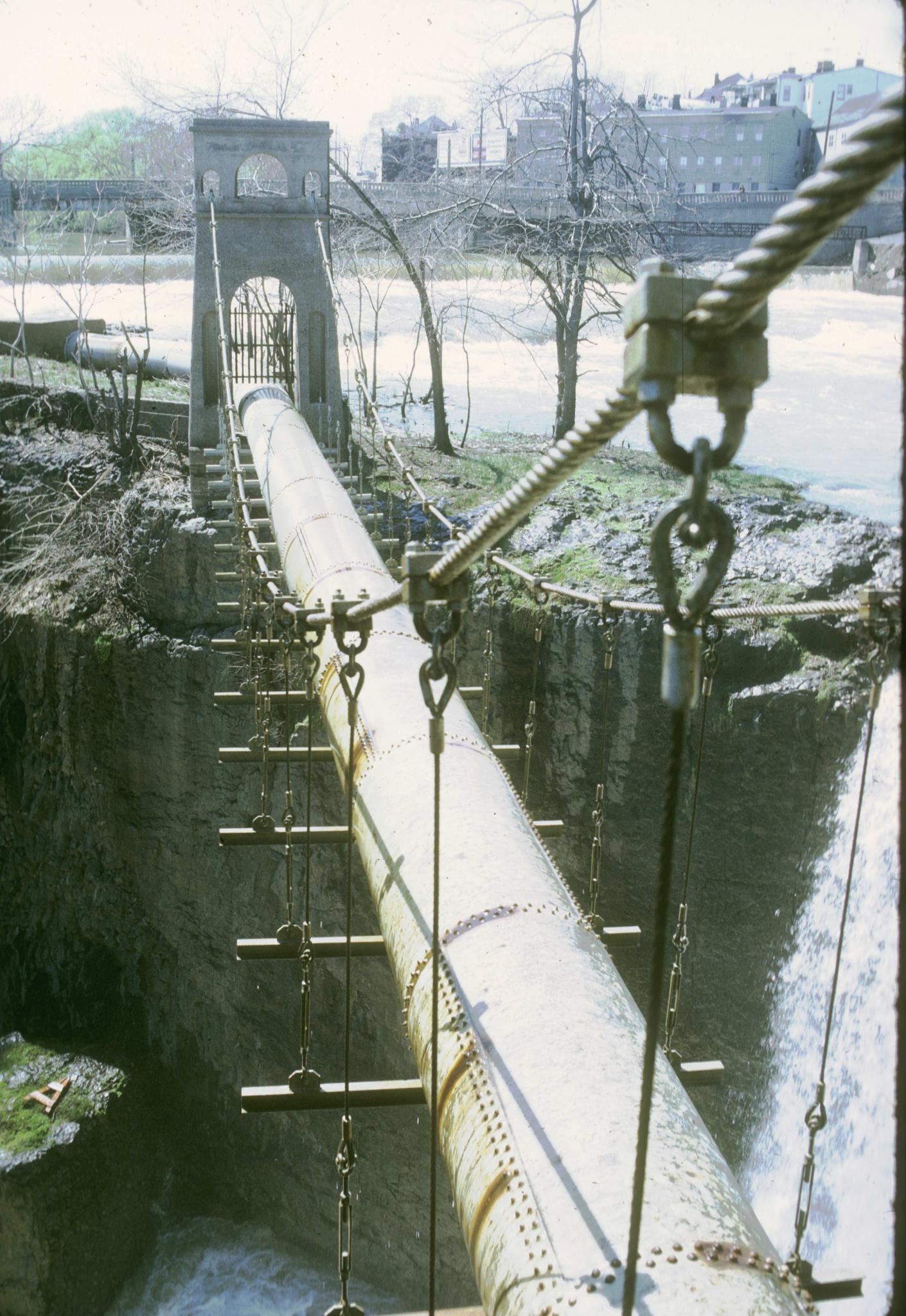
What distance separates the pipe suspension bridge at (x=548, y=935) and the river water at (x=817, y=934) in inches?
19.9

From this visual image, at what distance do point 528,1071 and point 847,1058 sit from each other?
5.63m

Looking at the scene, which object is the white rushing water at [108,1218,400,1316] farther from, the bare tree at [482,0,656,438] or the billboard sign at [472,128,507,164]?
the billboard sign at [472,128,507,164]

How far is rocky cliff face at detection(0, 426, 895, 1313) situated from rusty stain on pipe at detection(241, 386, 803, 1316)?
4.46m

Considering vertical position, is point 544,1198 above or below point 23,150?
below

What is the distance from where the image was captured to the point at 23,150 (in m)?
22.7

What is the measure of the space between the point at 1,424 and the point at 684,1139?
1356 cm

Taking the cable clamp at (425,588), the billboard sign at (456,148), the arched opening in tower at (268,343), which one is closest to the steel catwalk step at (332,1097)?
the cable clamp at (425,588)

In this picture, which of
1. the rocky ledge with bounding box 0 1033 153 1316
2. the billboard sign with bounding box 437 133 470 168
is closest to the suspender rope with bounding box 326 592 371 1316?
the rocky ledge with bounding box 0 1033 153 1316

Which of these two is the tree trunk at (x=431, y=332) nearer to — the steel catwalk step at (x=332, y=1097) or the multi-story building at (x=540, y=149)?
the multi-story building at (x=540, y=149)

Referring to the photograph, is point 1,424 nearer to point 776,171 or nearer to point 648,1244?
point 776,171

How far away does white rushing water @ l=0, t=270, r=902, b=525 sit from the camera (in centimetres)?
1416

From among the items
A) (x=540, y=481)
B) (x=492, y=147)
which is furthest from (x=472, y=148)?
(x=540, y=481)

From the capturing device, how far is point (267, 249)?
11.8 meters

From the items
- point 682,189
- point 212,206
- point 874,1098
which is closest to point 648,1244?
point 874,1098
